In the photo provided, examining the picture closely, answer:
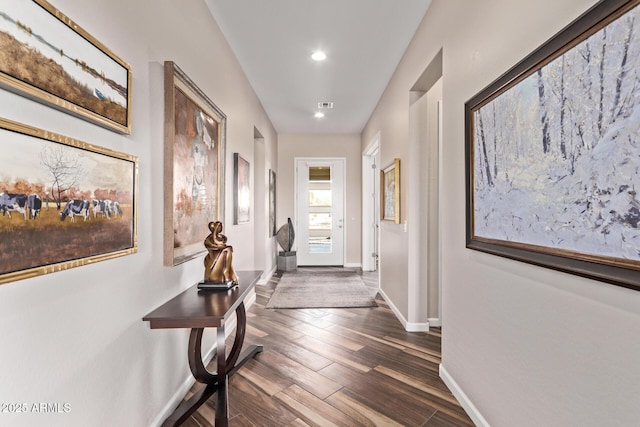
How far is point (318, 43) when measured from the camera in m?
2.88

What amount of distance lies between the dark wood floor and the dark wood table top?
65 cm

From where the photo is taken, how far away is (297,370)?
228cm

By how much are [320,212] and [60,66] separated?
18.1 feet

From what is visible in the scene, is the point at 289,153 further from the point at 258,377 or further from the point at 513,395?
the point at 513,395

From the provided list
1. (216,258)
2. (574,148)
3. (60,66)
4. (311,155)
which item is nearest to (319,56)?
(216,258)

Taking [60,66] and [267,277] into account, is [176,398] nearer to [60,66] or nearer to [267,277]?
[60,66]

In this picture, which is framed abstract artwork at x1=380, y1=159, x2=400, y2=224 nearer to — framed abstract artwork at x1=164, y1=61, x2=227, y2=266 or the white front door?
framed abstract artwork at x1=164, y1=61, x2=227, y2=266

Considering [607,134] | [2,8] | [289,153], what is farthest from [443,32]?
[289,153]

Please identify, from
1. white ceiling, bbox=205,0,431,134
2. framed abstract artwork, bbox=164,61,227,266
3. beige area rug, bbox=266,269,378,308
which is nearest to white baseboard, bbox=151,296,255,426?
framed abstract artwork, bbox=164,61,227,266

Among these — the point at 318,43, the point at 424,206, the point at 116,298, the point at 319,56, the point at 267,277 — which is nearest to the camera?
the point at 116,298

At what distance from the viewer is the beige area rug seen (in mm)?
3855

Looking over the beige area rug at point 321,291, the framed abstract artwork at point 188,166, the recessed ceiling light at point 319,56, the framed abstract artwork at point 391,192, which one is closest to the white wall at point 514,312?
the recessed ceiling light at point 319,56

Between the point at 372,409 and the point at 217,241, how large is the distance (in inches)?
53.5

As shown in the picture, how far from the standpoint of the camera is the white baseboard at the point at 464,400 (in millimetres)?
1648
